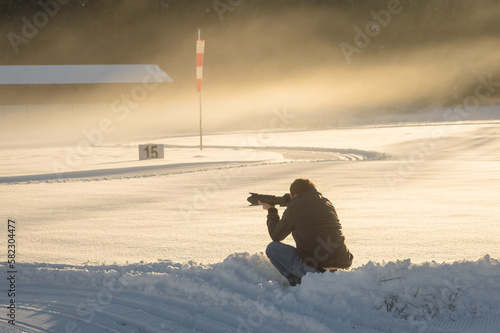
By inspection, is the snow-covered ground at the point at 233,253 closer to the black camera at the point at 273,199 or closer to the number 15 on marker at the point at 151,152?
the black camera at the point at 273,199

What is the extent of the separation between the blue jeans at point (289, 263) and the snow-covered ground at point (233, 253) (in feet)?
0.61

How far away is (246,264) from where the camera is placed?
496 cm

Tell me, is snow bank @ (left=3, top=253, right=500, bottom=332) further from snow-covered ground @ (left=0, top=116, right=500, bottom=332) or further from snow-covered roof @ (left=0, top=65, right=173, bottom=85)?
snow-covered roof @ (left=0, top=65, right=173, bottom=85)

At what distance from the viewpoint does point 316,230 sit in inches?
174

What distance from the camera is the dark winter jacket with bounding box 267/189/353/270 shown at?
174 inches

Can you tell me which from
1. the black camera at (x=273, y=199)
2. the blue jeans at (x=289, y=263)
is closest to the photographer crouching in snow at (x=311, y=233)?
the blue jeans at (x=289, y=263)

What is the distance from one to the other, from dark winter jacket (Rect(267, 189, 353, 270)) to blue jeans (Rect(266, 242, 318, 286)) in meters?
0.05

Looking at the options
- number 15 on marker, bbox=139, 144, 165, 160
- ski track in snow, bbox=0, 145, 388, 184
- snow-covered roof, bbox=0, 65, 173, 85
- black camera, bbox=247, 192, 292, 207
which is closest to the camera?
black camera, bbox=247, 192, 292, 207

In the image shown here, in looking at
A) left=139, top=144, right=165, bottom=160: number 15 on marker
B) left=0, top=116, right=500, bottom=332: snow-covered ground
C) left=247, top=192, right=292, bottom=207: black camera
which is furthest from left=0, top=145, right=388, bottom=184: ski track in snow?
left=247, top=192, right=292, bottom=207: black camera

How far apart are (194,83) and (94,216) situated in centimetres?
4057

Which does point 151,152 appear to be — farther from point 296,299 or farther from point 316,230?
point 296,299

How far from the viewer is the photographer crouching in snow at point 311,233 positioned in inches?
174

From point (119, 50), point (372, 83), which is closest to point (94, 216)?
point (119, 50)

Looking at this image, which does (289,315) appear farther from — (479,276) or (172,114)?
(172,114)
